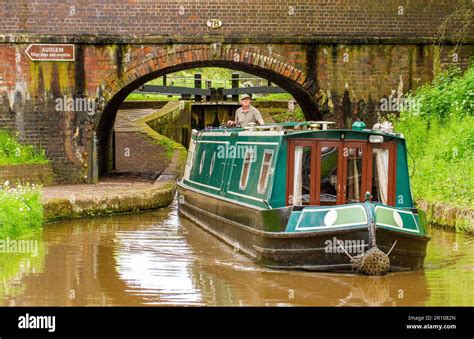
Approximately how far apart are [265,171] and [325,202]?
0.79 m

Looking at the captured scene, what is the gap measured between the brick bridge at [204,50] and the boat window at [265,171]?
6.24 m

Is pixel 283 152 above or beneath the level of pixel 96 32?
beneath

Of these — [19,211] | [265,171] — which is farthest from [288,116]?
[265,171]

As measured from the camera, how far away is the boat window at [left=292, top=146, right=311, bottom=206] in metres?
10.8

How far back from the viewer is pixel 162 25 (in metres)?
17.4

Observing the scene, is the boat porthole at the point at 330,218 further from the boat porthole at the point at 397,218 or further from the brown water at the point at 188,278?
the boat porthole at the point at 397,218

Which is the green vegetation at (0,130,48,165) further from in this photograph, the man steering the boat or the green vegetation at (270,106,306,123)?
the green vegetation at (270,106,306,123)

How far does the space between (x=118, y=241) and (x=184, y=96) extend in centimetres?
1848

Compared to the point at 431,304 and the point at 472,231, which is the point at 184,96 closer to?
the point at 472,231

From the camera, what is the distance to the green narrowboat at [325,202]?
9984 millimetres

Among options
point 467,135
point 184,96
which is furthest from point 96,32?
point 184,96

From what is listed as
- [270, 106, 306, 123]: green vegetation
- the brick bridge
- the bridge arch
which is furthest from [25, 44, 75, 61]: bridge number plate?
[270, 106, 306, 123]: green vegetation

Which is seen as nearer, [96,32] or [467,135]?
[467,135]

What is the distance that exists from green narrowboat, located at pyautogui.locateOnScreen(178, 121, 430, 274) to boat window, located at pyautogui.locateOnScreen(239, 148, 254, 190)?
0.01m
